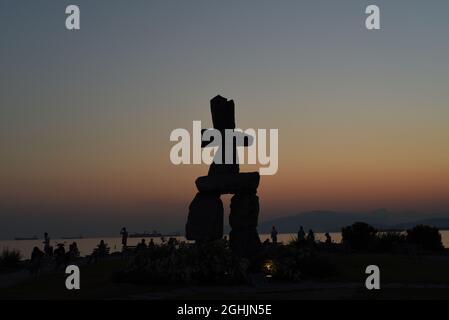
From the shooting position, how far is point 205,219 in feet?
72.3

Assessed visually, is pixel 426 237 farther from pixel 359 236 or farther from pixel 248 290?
pixel 248 290

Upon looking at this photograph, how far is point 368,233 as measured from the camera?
35094 millimetres

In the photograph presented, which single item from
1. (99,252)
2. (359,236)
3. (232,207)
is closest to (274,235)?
(359,236)

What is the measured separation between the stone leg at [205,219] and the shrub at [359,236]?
13.8 meters

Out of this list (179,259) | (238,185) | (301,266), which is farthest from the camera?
(238,185)

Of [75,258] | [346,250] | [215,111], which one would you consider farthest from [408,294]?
[75,258]

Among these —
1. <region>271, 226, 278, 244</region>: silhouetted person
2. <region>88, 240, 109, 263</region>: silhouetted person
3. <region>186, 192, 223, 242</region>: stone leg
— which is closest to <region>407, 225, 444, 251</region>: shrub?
→ <region>271, 226, 278, 244</region>: silhouetted person

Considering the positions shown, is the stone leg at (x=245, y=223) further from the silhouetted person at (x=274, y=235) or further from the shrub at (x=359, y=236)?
the silhouetted person at (x=274, y=235)

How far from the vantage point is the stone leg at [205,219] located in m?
22.0

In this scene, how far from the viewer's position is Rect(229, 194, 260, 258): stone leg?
22344 mm
